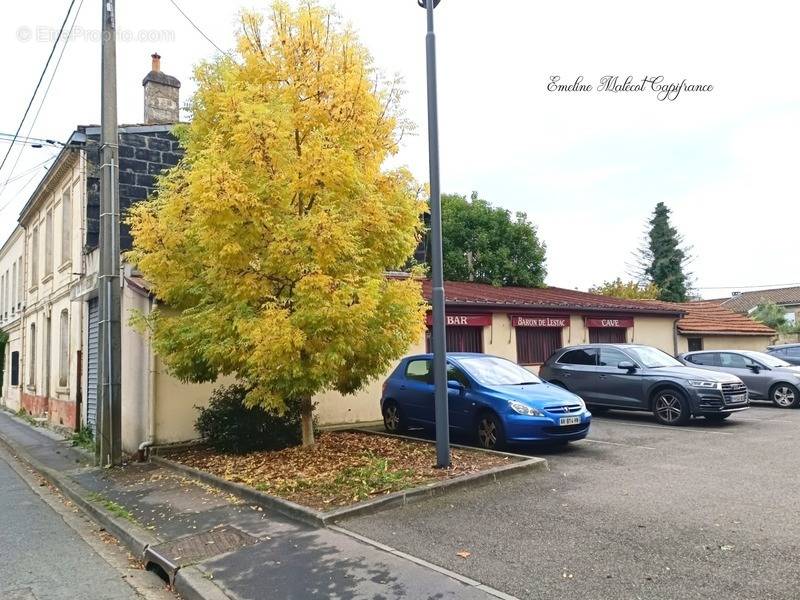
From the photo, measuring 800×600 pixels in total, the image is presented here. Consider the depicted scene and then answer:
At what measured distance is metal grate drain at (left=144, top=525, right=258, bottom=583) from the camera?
5320mm

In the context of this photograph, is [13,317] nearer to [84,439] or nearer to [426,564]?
[84,439]

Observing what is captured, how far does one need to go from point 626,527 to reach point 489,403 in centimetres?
389

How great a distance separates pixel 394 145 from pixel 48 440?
428 inches

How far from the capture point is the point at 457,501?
6758 mm

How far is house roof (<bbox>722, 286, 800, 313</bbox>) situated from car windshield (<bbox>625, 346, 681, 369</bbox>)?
173 ft

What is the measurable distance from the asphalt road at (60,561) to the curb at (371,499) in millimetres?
1492

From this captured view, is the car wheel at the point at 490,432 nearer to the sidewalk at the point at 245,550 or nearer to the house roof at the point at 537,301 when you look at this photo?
the sidewalk at the point at 245,550

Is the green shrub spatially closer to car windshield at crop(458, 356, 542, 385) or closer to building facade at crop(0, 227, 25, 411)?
car windshield at crop(458, 356, 542, 385)

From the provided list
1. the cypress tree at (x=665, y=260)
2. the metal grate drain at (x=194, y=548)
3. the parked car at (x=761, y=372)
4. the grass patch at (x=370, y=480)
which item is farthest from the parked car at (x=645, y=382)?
the cypress tree at (x=665, y=260)

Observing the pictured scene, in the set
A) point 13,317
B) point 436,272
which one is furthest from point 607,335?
point 13,317

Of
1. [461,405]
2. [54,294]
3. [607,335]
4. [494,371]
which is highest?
[54,294]

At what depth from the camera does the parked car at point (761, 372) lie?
48.9ft

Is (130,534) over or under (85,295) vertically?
under

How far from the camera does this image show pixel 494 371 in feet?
34.1
